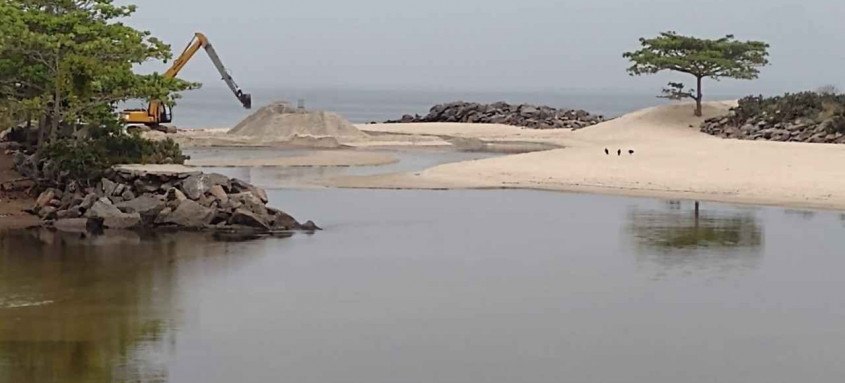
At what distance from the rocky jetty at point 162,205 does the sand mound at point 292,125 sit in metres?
25.8

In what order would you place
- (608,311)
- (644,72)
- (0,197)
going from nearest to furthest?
(608,311) → (0,197) → (644,72)

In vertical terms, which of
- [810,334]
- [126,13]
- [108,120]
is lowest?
[810,334]

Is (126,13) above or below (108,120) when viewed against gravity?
above

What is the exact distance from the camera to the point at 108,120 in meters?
25.5

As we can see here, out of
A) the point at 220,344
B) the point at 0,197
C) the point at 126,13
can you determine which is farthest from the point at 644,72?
the point at 220,344

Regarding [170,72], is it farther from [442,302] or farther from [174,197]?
[442,302]

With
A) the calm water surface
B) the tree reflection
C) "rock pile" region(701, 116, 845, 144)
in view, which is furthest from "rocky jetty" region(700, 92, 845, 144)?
the calm water surface

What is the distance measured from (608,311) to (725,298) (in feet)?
5.85

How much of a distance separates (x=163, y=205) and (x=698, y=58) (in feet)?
117

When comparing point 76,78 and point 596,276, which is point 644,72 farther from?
point 596,276

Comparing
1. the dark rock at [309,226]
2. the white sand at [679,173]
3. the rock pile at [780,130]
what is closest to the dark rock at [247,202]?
the dark rock at [309,226]

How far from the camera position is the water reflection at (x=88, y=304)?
12.0m

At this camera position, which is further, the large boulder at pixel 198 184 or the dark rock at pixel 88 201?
the large boulder at pixel 198 184

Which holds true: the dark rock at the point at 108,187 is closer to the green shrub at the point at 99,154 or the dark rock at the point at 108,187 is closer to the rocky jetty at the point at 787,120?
the green shrub at the point at 99,154
